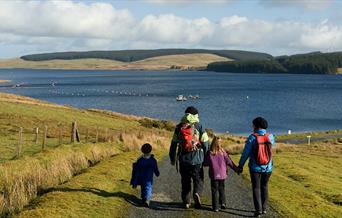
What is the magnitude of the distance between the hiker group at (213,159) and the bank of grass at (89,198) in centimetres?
113

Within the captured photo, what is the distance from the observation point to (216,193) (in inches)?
571

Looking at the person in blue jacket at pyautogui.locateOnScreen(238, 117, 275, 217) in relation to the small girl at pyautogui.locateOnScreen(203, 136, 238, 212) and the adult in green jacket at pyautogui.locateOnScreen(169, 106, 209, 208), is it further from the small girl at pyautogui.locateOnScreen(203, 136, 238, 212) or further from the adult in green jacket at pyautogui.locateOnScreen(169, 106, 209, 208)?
the adult in green jacket at pyautogui.locateOnScreen(169, 106, 209, 208)

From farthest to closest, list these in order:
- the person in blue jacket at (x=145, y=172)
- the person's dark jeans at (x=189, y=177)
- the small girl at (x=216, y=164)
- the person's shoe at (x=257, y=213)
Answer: the person in blue jacket at (x=145, y=172)
the small girl at (x=216, y=164)
the person's dark jeans at (x=189, y=177)
the person's shoe at (x=257, y=213)

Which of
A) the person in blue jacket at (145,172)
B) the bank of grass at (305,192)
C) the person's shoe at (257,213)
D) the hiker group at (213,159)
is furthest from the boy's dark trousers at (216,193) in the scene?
the person in blue jacket at (145,172)

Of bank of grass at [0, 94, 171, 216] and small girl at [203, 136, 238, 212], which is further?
bank of grass at [0, 94, 171, 216]

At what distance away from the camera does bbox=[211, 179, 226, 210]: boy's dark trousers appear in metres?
14.5

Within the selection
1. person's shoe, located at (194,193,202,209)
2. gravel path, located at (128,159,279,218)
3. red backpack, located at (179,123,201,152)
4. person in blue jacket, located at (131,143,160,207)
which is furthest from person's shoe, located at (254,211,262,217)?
person in blue jacket, located at (131,143,160,207)

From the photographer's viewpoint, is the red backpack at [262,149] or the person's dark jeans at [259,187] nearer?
the red backpack at [262,149]

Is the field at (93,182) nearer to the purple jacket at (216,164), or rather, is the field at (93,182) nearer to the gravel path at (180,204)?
the gravel path at (180,204)

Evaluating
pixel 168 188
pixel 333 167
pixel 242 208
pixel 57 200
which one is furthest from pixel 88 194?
pixel 333 167

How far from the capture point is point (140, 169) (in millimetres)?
15383

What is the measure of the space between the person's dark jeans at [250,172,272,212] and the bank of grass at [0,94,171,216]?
6510 millimetres

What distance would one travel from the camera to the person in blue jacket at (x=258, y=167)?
44.1 ft

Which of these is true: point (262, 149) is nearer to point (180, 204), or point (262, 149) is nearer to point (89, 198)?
point (180, 204)
